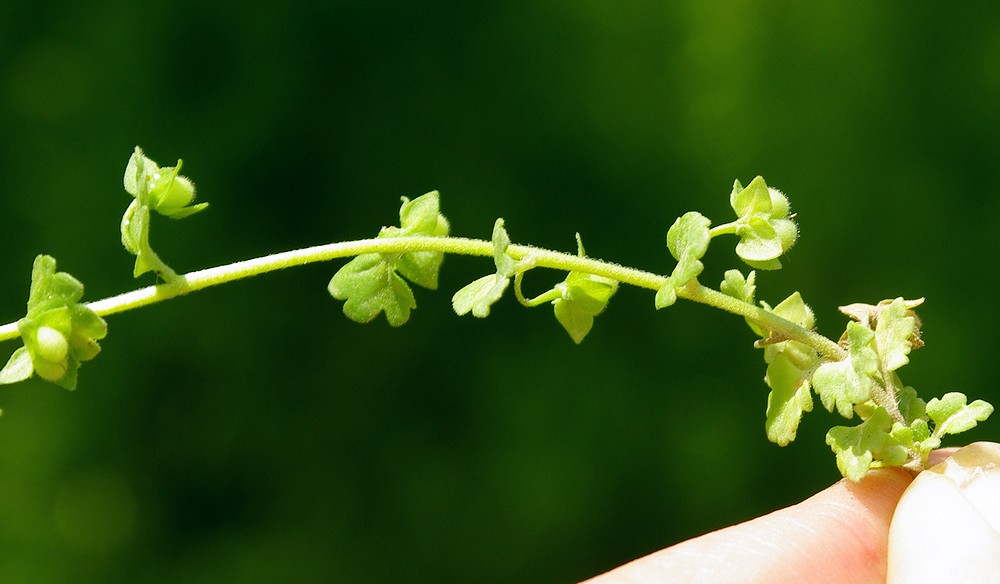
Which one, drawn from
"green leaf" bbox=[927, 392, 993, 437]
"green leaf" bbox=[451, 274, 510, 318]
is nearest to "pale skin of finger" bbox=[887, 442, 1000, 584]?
"green leaf" bbox=[927, 392, 993, 437]

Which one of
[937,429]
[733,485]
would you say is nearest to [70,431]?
[733,485]

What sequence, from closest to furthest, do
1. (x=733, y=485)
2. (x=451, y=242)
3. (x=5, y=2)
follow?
(x=451, y=242) < (x=5, y=2) < (x=733, y=485)

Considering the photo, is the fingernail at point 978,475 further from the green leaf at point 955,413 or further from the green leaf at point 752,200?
the green leaf at point 752,200

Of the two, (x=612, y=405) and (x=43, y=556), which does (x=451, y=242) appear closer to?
(x=612, y=405)

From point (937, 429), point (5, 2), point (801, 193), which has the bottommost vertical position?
point (937, 429)

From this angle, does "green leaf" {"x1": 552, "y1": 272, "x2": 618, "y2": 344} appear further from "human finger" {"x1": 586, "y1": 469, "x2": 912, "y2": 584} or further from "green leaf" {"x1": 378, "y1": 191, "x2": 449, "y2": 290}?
"human finger" {"x1": 586, "y1": 469, "x2": 912, "y2": 584}

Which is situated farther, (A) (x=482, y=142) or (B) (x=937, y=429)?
(A) (x=482, y=142)

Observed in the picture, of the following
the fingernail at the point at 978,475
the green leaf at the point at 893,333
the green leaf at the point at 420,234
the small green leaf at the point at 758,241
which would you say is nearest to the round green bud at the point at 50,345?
the green leaf at the point at 420,234
